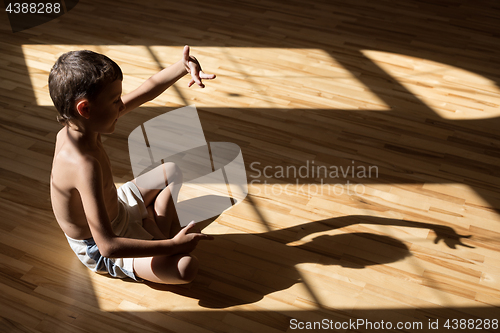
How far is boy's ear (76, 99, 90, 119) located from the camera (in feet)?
4.31

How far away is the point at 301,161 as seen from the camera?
232cm

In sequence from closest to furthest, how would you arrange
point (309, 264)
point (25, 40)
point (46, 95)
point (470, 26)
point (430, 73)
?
point (309, 264) < point (46, 95) < point (430, 73) < point (25, 40) < point (470, 26)

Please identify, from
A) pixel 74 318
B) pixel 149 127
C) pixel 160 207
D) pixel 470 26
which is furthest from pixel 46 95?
pixel 470 26

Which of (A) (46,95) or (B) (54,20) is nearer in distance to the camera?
(A) (46,95)

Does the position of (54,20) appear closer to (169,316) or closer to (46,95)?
(46,95)

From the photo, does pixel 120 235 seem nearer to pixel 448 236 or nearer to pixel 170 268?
pixel 170 268

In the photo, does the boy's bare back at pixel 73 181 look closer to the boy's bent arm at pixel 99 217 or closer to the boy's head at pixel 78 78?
the boy's bent arm at pixel 99 217

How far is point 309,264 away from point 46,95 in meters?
1.87

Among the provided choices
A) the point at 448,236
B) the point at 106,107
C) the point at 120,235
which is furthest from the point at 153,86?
the point at 448,236

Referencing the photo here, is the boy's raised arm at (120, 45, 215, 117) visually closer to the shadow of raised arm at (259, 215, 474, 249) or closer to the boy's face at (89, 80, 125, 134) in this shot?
the boy's face at (89, 80, 125, 134)

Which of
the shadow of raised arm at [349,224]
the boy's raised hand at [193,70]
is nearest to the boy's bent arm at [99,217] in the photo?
the boy's raised hand at [193,70]

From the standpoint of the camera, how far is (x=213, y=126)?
8.23ft

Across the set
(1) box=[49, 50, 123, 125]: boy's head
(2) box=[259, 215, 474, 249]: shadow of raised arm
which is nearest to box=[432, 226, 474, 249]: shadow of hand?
(2) box=[259, 215, 474, 249]: shadow of raised arm

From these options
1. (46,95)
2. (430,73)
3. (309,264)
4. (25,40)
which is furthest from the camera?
(25,40)
